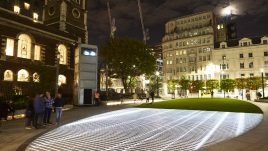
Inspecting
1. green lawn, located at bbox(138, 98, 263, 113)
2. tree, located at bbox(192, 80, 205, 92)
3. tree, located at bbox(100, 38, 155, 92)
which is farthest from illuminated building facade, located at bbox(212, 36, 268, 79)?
green lawn, located at bbox(138, 98, 263, 113)

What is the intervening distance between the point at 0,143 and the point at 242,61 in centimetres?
7195

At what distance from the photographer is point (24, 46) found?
39.6 metres

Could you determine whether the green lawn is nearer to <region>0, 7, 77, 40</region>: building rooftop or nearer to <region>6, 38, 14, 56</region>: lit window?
<region>6, 38, 14, 56</region>: lit window

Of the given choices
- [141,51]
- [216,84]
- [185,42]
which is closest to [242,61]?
[216,84]

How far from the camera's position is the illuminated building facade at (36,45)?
35.1 meters

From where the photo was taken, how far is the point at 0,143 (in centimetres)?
919

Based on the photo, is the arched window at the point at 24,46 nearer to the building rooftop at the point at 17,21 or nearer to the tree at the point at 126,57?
the building rooftop at the point at 17,21

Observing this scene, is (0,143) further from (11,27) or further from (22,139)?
(11,27)

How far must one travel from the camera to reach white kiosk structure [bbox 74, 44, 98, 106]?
29.2 m

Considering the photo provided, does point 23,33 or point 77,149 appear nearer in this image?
point 77,149

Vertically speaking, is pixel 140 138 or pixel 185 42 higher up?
pixel 185 42

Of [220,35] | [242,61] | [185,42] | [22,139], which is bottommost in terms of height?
[22,139]

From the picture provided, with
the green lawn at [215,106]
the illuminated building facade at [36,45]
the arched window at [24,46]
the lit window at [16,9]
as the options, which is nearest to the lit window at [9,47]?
the illuminated building facade at [36,45]

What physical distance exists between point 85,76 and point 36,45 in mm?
17087
